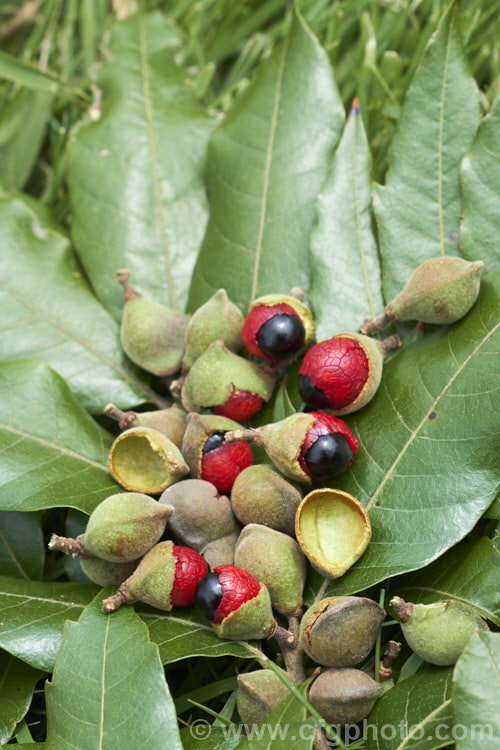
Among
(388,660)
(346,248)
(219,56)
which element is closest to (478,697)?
(388,660)

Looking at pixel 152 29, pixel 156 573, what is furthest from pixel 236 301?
pixel 152 29

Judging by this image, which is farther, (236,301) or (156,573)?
(236,301)

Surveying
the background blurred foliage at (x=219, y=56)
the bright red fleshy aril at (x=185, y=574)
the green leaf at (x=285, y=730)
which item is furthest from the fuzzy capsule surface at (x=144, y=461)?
the background blurred foliage at (x=219, y=56)

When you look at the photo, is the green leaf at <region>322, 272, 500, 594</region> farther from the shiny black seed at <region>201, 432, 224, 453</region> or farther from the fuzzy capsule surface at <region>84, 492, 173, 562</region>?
the fuzzy capsule surface at <region>84, 492, 173, 562</region>

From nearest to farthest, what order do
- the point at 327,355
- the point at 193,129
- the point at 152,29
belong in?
the point at 327,355
the point at 193,129
the point at 152,29

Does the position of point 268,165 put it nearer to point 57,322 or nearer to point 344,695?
point 57,322

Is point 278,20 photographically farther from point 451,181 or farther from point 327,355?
point 327,355
